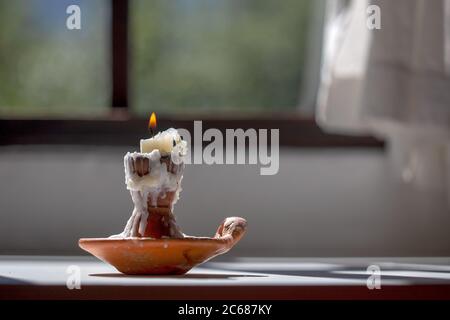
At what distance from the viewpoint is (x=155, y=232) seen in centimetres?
99

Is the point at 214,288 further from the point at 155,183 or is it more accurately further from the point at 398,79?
the point at 398,79

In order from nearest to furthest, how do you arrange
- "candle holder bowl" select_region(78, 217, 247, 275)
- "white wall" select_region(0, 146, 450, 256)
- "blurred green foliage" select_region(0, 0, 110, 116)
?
"candle holder bowl" select_region(78, 217, 247, 275), "white wall" select_region(0, 146, 450, 256), "blurred green foliage" select_region(0, 0, 110, 116)

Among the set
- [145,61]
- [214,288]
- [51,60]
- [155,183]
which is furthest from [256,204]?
[214,288]

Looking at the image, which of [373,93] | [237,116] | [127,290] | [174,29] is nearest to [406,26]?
[373,93]

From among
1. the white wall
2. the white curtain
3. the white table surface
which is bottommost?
the white wall

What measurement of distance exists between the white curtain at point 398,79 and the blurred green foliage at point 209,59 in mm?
433

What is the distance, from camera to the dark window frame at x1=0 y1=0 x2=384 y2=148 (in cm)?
195

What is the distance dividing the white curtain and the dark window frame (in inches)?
5.1

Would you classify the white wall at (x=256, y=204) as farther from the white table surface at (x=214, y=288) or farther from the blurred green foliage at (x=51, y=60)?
the white table surface at (x=214, y=288)

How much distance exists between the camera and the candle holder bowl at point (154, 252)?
95 cm

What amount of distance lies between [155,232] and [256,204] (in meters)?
0.99

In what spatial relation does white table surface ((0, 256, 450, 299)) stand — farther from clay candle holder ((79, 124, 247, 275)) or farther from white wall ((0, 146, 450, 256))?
white wall ((0, 146, 450, 256))

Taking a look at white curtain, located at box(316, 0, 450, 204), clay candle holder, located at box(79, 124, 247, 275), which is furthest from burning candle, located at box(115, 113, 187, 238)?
white curtain, located at box(316, 0, 450, 204)
